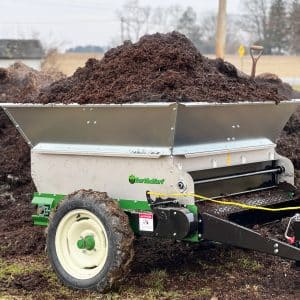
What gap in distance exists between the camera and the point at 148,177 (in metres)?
4.96

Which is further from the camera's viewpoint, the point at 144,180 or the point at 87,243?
the point at 87,243

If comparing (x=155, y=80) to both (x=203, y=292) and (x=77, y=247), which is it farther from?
(x=203, y=292)

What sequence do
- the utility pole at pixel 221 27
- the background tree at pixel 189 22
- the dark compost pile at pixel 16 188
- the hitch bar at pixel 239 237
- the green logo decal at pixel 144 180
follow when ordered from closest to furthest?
the hitch bar at pixel 239 237
the green logo decal at pixel 144 180
the dark compost pile at pixel 16 188
the utility pole at pixel 221 27
the background tree at pixel 189 22

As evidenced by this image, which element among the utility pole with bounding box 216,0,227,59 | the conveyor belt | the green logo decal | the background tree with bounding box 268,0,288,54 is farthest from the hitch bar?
the background tree with bounding box 268,0,288,54

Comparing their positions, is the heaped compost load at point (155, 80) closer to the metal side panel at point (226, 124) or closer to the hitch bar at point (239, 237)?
the metal side panel at point (226, 124)

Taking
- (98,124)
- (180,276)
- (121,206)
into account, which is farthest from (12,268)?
(98,124)

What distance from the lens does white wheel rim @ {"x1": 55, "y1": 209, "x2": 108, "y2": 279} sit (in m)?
5.12

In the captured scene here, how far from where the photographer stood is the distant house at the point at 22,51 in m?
38.2

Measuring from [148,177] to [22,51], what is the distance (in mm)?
36571

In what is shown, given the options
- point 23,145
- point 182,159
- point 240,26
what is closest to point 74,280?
point 182,159

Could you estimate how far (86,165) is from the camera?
5.38m

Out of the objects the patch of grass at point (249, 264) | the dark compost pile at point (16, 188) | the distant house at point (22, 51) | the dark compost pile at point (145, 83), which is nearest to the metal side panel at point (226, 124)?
the dark compost pile at point (145, 83)

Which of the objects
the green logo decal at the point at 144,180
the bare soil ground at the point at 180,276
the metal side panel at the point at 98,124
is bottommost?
the bare soil ground at the point at 180,276

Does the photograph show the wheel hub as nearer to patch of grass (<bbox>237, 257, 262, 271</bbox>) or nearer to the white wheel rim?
the white wheel rim
